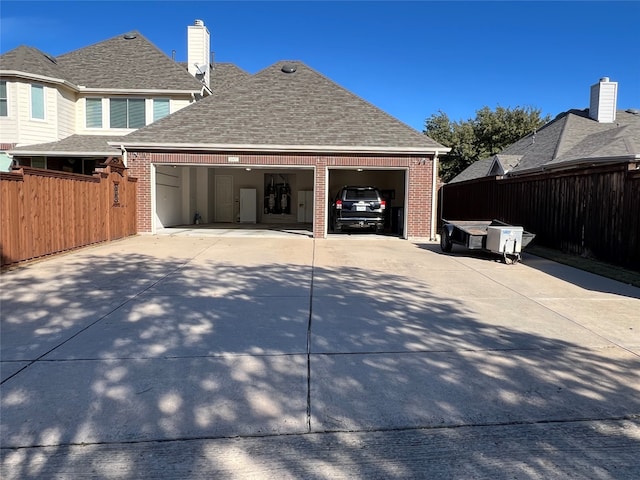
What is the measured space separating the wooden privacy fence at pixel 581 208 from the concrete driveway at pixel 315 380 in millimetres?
2537

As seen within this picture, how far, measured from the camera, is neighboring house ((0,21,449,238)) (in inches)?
636

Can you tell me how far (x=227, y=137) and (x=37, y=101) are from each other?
30.9 feet

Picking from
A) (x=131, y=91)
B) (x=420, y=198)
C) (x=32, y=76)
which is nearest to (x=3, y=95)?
(x=32, y=76)

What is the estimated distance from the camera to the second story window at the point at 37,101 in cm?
1933

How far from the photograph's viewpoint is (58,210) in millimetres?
10633

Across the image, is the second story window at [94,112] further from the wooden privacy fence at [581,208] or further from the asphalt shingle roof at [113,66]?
the wooden privacy fence at [581,208]

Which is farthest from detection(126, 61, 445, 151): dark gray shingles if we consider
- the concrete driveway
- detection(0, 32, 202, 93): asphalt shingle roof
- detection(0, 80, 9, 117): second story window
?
the concrete driveway

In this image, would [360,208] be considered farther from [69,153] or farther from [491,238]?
[69,153]

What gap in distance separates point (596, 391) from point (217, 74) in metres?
26.6

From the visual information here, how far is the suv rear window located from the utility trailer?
438 centimetres

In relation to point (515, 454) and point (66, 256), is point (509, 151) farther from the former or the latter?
point (515, 454)

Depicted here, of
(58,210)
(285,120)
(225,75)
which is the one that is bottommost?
(58,210)

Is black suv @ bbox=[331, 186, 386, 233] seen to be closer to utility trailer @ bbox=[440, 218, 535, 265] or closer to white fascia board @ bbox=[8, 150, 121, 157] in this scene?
utility trailer @ bbox=[440, 218, 535, 265]

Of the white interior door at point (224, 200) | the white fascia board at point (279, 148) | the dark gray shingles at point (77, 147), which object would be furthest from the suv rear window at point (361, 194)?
the white interior door at point (224, 200)
